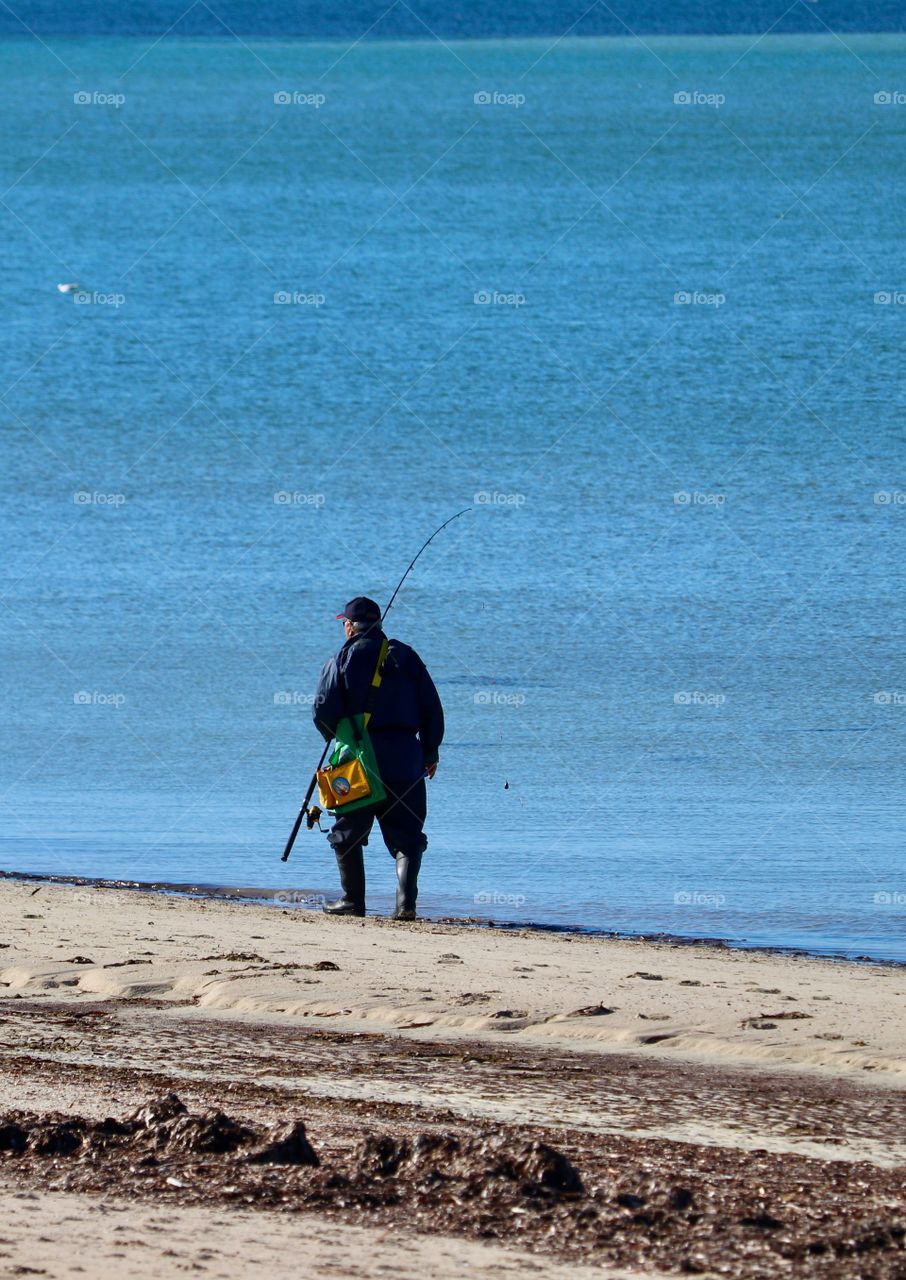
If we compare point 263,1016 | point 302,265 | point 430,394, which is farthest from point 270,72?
point 263,1016

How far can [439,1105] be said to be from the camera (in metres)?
5.23

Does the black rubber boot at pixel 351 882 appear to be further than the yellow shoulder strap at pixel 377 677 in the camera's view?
Yes

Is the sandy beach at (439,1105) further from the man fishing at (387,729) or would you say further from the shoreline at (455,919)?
the man fishing at (387,729)

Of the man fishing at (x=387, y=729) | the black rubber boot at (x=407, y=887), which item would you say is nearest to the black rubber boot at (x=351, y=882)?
the man fishing at (x=387, y=729)

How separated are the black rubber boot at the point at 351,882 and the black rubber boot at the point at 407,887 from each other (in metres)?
0.15

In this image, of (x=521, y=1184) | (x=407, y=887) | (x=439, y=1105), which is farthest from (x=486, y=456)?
(x=521, y=1184)

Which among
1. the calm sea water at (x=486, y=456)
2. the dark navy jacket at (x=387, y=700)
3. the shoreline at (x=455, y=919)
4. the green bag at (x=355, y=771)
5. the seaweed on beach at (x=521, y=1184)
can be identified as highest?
the calm sea water at (x=486, y=456)

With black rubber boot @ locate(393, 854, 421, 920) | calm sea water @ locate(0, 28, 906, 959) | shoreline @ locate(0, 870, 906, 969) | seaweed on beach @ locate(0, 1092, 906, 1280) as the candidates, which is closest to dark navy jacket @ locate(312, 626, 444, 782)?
black rubber boot @ locate(393, 854, 421, 920)

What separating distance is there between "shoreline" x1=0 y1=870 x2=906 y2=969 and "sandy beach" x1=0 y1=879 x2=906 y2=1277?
0.91ft

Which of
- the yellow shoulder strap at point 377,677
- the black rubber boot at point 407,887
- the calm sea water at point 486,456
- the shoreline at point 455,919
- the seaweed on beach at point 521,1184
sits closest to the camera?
the seaweed on beach at point 521,1184

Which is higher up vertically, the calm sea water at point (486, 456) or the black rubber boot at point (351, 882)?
the calm sea water at point (486, 456)

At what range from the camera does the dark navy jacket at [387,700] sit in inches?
324

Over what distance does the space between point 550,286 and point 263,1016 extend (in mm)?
24839

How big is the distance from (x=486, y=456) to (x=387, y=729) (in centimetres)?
1475
